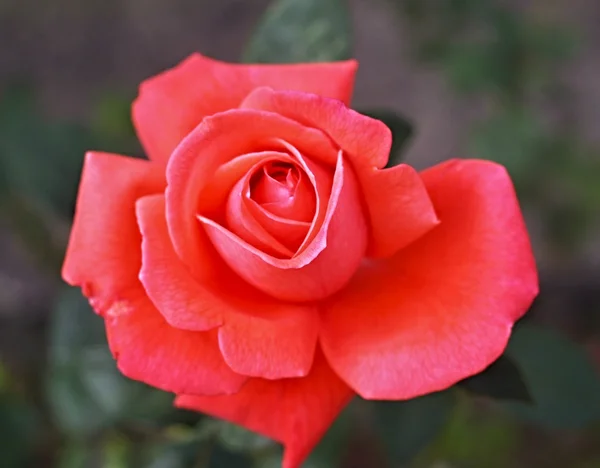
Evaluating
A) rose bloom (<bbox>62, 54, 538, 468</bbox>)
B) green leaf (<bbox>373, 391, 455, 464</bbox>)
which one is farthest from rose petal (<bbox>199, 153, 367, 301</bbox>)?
green leaf (<bbox>373, 391, 455, 464</bbox>)

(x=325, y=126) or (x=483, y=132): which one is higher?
(x=325, y=126)

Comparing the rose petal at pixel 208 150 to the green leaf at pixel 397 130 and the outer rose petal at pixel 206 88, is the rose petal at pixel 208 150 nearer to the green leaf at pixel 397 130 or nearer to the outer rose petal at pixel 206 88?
the outer rose petal at pixel 206 88

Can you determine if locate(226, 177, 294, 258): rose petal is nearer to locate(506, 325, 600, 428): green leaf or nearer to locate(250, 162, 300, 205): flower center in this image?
locate(250, 162, 300, 205): flower center

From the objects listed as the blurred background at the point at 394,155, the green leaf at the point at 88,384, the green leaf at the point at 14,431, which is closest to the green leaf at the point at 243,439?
the blurred background at the point at 394,155

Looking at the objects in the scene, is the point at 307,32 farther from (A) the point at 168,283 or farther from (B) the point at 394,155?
(A) the point at 168,283

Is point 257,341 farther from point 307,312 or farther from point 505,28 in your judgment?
point 505,28

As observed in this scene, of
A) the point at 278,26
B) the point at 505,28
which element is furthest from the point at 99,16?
the point at 278,26

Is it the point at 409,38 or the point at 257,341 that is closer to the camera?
the point at 257,341
